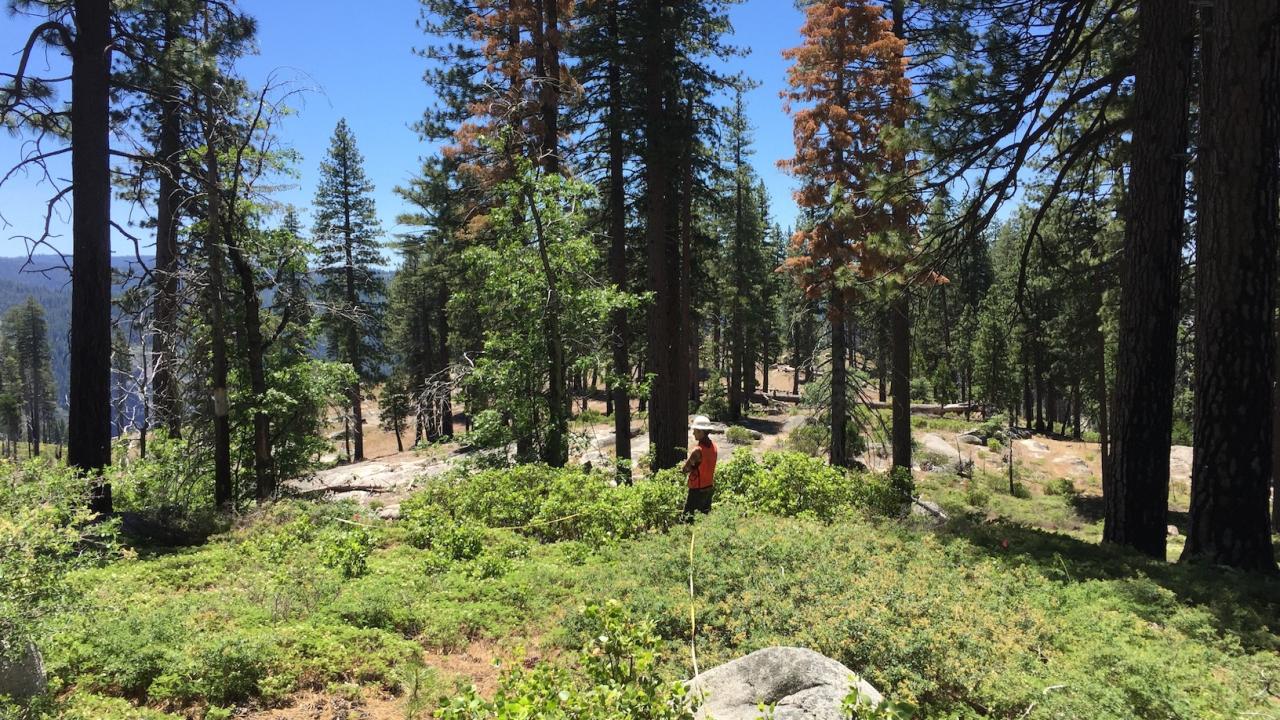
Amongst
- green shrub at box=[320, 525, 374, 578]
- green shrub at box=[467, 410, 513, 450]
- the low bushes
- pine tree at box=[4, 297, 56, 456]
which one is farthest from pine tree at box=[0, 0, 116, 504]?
pine tree at box=[4, 297, 56, 456]

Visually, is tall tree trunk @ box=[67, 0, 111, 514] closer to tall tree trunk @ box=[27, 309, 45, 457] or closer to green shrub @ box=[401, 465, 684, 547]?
green shrub @ box=[401, 465, 684, 547]

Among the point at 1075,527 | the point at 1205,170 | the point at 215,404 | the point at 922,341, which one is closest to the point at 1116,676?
the point at 1205,170

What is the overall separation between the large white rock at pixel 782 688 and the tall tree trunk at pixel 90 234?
924 cm

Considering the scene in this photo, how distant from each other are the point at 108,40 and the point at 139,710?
932 cm

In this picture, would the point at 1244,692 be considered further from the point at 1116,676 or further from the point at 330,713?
the point at 330,713

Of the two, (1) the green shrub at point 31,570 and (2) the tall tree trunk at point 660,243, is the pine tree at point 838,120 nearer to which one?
(2) the tall tree trunk at point 660,243

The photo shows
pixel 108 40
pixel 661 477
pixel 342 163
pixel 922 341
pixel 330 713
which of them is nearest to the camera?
pixel 330 713

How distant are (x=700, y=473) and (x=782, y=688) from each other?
4807 mm

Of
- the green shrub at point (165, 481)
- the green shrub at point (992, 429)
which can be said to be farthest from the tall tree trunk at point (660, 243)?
the green shrub at point (992, 429)

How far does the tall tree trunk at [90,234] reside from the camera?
8789mm

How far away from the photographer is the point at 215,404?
10.4 metres

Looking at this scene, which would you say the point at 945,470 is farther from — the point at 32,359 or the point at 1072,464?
the point at 32,359

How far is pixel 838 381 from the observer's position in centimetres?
1522

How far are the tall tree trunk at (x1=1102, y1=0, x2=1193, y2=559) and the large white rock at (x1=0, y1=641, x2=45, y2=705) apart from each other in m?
9.78
